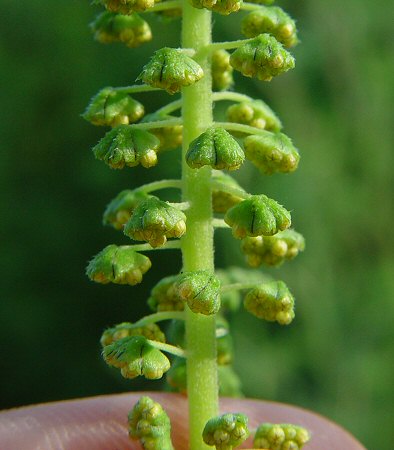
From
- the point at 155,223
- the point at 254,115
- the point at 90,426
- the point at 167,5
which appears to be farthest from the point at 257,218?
the point at 90,426

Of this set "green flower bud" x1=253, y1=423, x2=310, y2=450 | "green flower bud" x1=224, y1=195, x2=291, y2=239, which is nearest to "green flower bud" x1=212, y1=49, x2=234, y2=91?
"green flower bud" x1=224, y1=195, x2=291, y2=239

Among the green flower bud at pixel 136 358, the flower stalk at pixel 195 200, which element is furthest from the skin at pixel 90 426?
the green flower bud at pixel 136 358

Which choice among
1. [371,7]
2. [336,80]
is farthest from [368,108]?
[371,7]

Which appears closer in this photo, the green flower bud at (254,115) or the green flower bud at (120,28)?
the green flower bud at (120,28)

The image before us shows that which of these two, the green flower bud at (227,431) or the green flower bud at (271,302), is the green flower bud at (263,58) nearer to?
the green flower bud at (271,302)

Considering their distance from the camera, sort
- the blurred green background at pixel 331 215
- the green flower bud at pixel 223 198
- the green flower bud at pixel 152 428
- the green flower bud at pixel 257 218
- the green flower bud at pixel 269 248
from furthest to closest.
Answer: the blurred green background at pixel 331 215 → the green flower bud at pixel 223 198 → the green flower bud at pixel 269 248 → the green flower bud at pixel 152 428 → the green flower bud at pixel 257 218

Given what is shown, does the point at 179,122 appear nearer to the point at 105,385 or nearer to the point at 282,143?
the point at 282,143

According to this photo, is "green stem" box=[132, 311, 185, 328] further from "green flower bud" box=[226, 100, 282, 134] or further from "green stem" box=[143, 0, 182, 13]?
"green stem" box=[143, 0, 182, 13]

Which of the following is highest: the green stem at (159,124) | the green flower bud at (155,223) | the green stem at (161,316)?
the green stem at (159,124)
